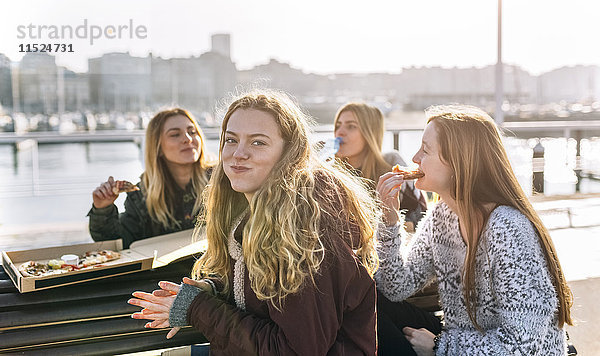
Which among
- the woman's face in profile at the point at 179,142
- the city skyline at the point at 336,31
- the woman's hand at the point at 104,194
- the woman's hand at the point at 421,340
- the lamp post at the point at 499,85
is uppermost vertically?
the city skyline at the point at 336,31

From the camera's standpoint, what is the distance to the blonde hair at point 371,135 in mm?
3559

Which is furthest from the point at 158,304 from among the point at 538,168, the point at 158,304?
the point at 538,168

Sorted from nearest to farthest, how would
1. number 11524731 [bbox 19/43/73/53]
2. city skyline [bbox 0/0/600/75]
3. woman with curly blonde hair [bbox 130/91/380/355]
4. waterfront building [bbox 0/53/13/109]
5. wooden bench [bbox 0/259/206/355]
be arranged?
1. woman with curly blonde hair [bbox 130/91/380/355]
2. wooden bench [bbox 0/259/206/355]
3. number 11524731 [bbox 19/43/73/53]
4. waterfront building [bbox 0/53/13/109]
5. city skyline [bbox 0/0/600/75]

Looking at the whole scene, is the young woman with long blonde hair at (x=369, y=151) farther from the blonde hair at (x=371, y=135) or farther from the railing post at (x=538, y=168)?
the railing post at (x=538, y=168)

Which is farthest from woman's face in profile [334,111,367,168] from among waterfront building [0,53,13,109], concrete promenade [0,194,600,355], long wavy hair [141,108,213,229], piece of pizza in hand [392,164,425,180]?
waterfront building [0,53,13,109]

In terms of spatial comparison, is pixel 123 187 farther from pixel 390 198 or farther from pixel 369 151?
pixel 369 151

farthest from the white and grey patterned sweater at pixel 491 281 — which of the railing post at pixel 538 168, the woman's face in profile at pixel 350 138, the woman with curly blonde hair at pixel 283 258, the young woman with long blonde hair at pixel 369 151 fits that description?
the railing post at pixel 538 168

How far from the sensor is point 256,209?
1527 mm

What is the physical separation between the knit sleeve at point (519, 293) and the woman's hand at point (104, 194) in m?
1.81

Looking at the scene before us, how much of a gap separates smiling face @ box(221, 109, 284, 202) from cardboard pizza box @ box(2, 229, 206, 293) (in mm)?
671

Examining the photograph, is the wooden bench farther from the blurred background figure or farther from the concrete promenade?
the concrete promenade

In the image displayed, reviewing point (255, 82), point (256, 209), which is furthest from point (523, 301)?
point (255, 82)

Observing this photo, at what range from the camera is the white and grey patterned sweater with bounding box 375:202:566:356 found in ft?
5.44

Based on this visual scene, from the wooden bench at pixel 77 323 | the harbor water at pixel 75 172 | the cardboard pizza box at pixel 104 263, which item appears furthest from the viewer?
the harbor water at pixel 75 172
